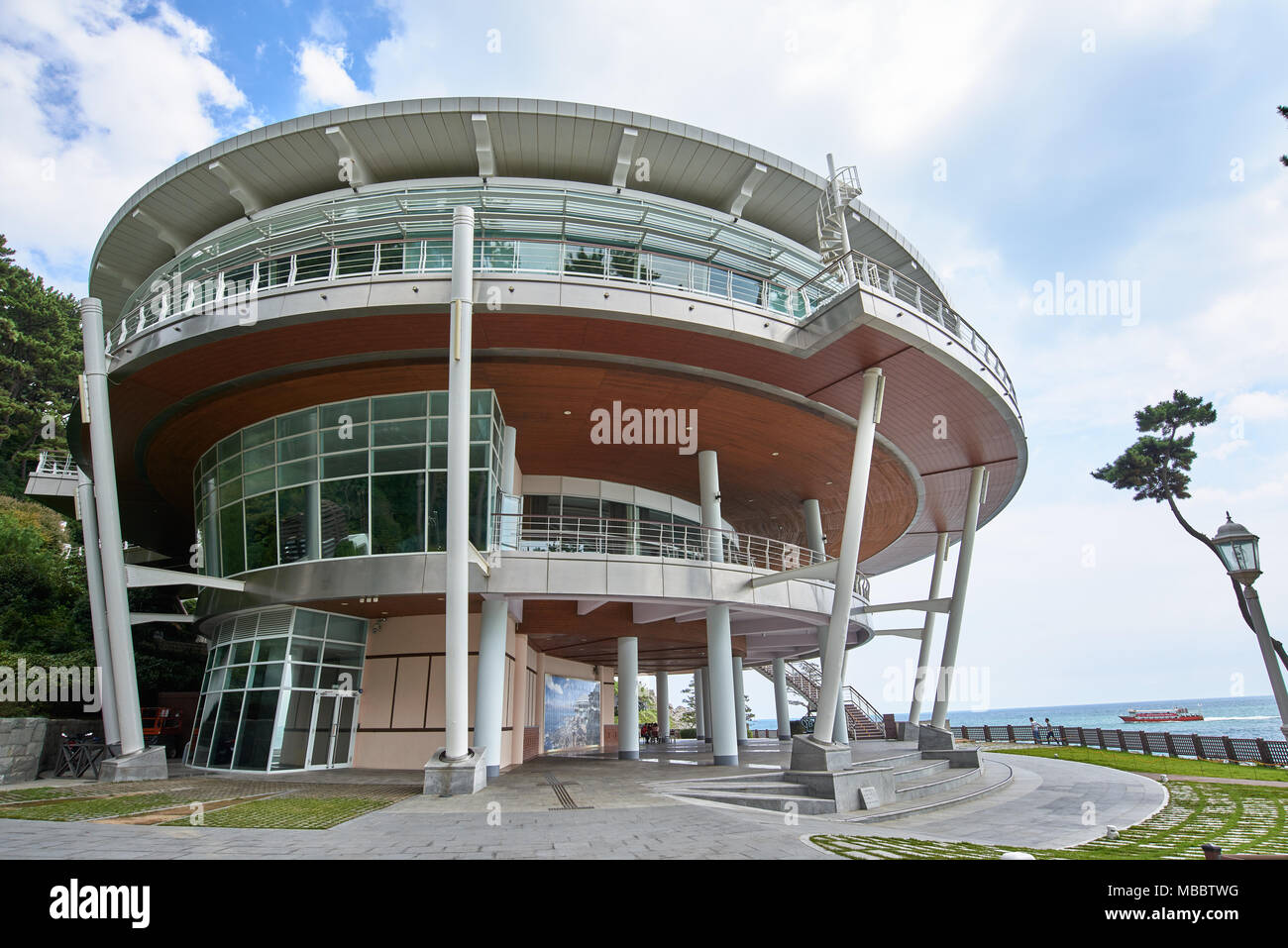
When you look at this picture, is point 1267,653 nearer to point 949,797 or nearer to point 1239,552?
point 1239,552

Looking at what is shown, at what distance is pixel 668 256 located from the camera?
1661cm

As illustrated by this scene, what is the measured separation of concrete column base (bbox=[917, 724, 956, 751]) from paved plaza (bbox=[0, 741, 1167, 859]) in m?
2.55

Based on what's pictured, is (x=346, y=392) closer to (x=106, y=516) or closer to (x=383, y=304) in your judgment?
(x=383, y=304)

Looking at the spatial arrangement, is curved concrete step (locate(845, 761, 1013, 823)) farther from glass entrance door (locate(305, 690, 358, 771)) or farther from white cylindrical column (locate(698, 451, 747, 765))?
glass entrance door (locate(305, 690, 358, 771))

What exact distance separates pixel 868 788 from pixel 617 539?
8560mm

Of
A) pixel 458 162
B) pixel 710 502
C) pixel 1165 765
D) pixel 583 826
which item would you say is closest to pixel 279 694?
pixel 583 826

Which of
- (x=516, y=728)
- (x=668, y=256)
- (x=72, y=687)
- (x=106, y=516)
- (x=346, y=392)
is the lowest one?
(x=516, y=728)

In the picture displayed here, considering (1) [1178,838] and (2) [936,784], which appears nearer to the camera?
(1) [1178,838]

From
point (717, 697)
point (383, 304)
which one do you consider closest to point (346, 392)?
point (383, 304)

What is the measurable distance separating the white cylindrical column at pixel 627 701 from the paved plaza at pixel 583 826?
651 centimetres

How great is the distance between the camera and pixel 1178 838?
9305 millimetres

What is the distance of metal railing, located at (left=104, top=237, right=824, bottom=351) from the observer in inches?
623

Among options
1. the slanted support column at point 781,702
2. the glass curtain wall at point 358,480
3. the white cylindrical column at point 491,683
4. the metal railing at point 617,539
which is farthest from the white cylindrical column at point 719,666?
the slanted support column at point 781,702

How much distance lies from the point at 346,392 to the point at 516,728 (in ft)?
36.5
